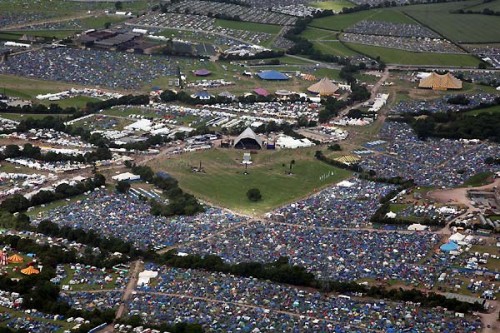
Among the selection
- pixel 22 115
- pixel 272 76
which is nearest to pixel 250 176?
pixel 22 115

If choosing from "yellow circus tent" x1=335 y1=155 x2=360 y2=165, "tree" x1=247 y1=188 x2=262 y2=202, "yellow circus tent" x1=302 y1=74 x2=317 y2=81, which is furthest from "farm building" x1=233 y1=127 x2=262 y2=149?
"yellow circus tent" x1=302 y1=74 x2=317 y2=81

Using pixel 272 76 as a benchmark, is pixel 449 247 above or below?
above

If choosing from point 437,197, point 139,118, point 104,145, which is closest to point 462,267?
point 437,197

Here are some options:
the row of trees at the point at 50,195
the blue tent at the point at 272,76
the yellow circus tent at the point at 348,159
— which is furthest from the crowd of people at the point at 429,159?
the row of trees at the point at 50,195

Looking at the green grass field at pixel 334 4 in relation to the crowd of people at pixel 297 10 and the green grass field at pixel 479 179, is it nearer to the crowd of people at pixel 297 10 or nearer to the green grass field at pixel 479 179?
the crowd of people at pixel 297 10

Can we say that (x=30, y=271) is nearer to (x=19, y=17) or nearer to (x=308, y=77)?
(x=308, y=77)

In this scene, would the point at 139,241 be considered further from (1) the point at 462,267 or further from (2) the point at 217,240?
(1) the point at 462,267
